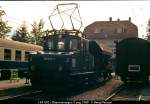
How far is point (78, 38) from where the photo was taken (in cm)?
1783

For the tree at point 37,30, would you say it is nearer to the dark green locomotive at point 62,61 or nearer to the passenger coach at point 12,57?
the passenger coach at point 12,57

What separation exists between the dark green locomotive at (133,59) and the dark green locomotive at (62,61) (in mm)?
3435

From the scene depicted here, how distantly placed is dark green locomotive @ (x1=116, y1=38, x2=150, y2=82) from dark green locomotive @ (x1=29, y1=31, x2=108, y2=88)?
344cm

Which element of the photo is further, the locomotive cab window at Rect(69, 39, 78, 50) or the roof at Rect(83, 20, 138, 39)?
the roof at Rect(83, 20, 138, 39)

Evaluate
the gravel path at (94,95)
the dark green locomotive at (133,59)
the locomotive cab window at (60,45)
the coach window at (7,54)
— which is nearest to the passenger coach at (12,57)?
the coach window at (7,54)

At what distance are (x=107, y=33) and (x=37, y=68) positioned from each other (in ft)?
248

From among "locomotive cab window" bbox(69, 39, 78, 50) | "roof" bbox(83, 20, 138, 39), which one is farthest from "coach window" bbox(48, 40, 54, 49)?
"roof" bbox(83, 20, 138, 39)

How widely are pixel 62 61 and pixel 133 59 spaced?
8.78 m

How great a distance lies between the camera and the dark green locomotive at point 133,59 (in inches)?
894

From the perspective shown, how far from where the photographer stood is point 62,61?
15.8 meters

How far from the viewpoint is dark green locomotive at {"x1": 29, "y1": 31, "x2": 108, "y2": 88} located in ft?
51.9

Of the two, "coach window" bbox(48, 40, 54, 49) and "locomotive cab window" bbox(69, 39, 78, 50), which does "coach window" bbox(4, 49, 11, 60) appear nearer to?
"coach window" bbox(48, 40, 54, 49)

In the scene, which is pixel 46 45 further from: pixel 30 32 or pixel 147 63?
pixel 30 32

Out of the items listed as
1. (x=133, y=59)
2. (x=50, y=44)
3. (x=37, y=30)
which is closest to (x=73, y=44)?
(x=50, y=44)
